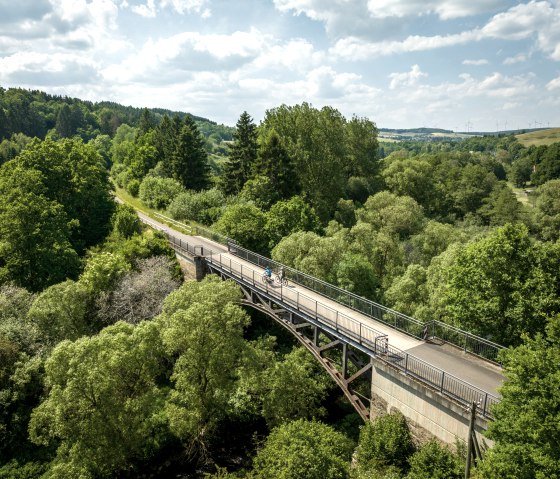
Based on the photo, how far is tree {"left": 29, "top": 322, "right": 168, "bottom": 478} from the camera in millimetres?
19328

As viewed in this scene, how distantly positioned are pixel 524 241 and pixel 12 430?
96.6 ft

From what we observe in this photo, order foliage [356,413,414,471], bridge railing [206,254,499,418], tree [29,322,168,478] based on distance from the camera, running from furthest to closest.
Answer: tree [29,322,168,478] → foliage [356,413,414,471] → bridge railing [206,254,499,418]

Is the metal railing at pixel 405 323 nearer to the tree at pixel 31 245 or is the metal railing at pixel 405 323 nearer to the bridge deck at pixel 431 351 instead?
the bridge deck at pixel 431 351

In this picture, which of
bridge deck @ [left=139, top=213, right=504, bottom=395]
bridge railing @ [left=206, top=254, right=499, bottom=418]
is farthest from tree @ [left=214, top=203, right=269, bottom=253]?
bridge deck @ [left=139, top=213, right=504, bottom=395]

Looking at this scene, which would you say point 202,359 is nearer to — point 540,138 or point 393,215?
point 393,215

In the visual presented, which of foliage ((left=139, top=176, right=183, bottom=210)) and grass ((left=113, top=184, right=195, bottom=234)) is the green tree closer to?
→ grass ((left=113, top=184, right=195, bottom=234))

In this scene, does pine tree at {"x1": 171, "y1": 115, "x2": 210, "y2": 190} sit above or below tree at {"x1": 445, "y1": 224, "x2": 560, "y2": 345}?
above

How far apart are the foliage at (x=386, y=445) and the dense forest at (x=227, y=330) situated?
8 cm

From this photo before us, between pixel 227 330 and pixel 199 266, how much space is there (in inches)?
608

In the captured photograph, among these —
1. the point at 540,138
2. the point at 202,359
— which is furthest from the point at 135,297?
the point at 540,138

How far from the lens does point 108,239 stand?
138 ft

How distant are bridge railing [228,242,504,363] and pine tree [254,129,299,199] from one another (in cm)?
2087

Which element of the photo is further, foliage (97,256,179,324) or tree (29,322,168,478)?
foliage (97,256,179,324)

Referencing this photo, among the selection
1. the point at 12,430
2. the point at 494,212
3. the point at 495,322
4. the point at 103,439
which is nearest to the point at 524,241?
the point at 495,322
